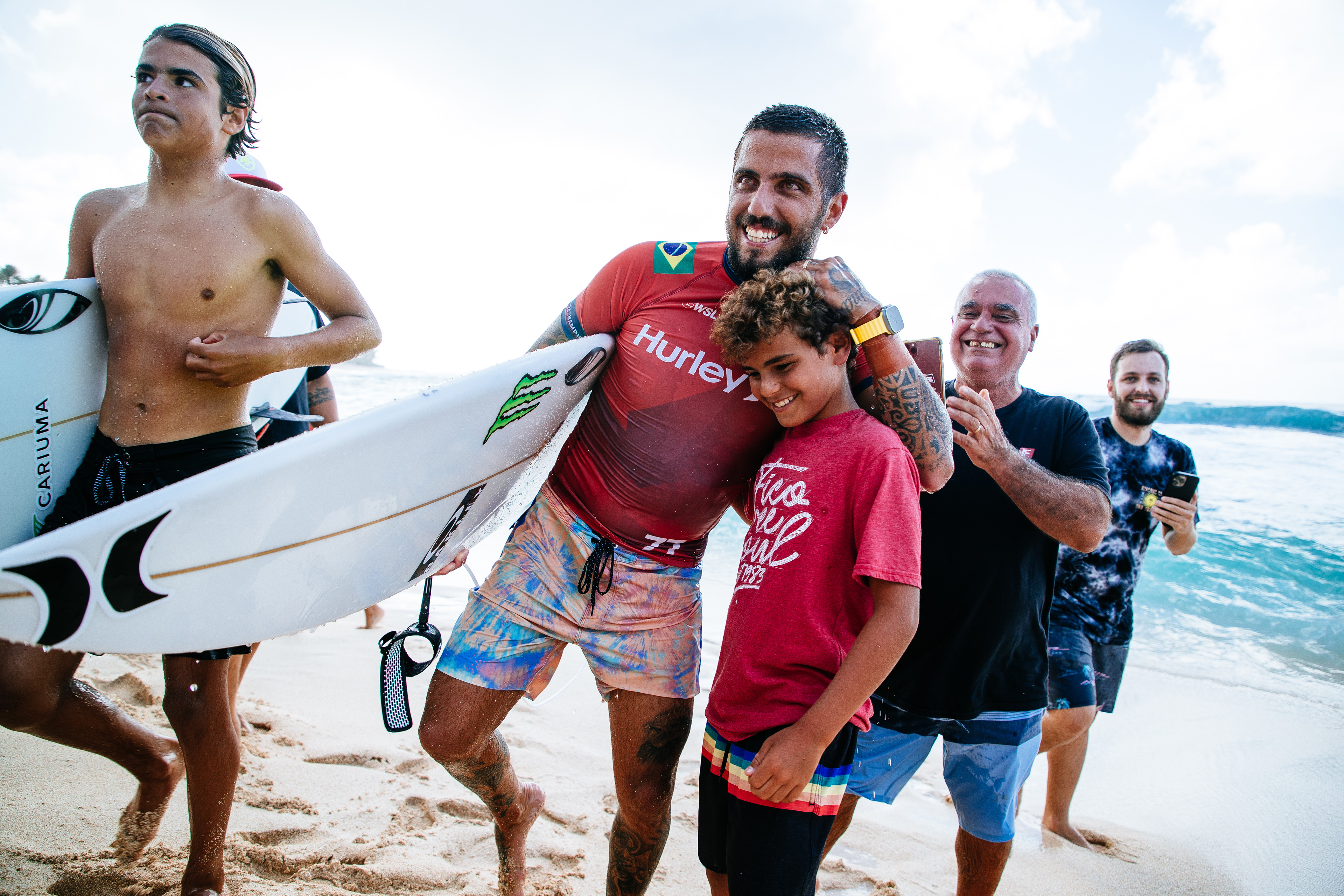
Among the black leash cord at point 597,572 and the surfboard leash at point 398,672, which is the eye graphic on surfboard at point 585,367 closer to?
the black leash cord at point 597,572

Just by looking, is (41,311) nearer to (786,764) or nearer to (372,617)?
(786,764)

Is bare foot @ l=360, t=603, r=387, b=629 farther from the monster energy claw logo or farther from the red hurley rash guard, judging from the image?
the red hurley rash guard

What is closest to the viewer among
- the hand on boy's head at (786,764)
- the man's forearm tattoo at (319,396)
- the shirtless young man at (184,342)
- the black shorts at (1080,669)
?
the hand on boy's head at (786,764)

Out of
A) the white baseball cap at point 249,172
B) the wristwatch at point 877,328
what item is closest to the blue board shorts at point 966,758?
the wristwatch at point 877,328

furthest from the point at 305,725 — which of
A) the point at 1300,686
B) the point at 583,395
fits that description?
the point at 1300,686

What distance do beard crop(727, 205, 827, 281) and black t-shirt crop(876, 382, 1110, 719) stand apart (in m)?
0.76

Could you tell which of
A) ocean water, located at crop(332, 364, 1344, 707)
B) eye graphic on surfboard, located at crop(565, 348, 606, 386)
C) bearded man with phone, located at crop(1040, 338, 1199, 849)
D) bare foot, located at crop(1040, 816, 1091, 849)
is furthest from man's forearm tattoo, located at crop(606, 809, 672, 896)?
ocean water, located at crop(332, 364, 1344, 707)

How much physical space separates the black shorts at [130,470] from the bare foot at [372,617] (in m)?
2.65

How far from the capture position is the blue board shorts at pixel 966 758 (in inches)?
75.6

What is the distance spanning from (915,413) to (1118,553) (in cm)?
219

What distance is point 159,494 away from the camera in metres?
1.48

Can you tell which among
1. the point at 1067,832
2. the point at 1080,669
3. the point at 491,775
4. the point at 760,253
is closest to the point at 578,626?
the point at 491,775

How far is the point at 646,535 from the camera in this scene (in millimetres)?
1939

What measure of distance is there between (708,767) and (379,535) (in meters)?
1.07
